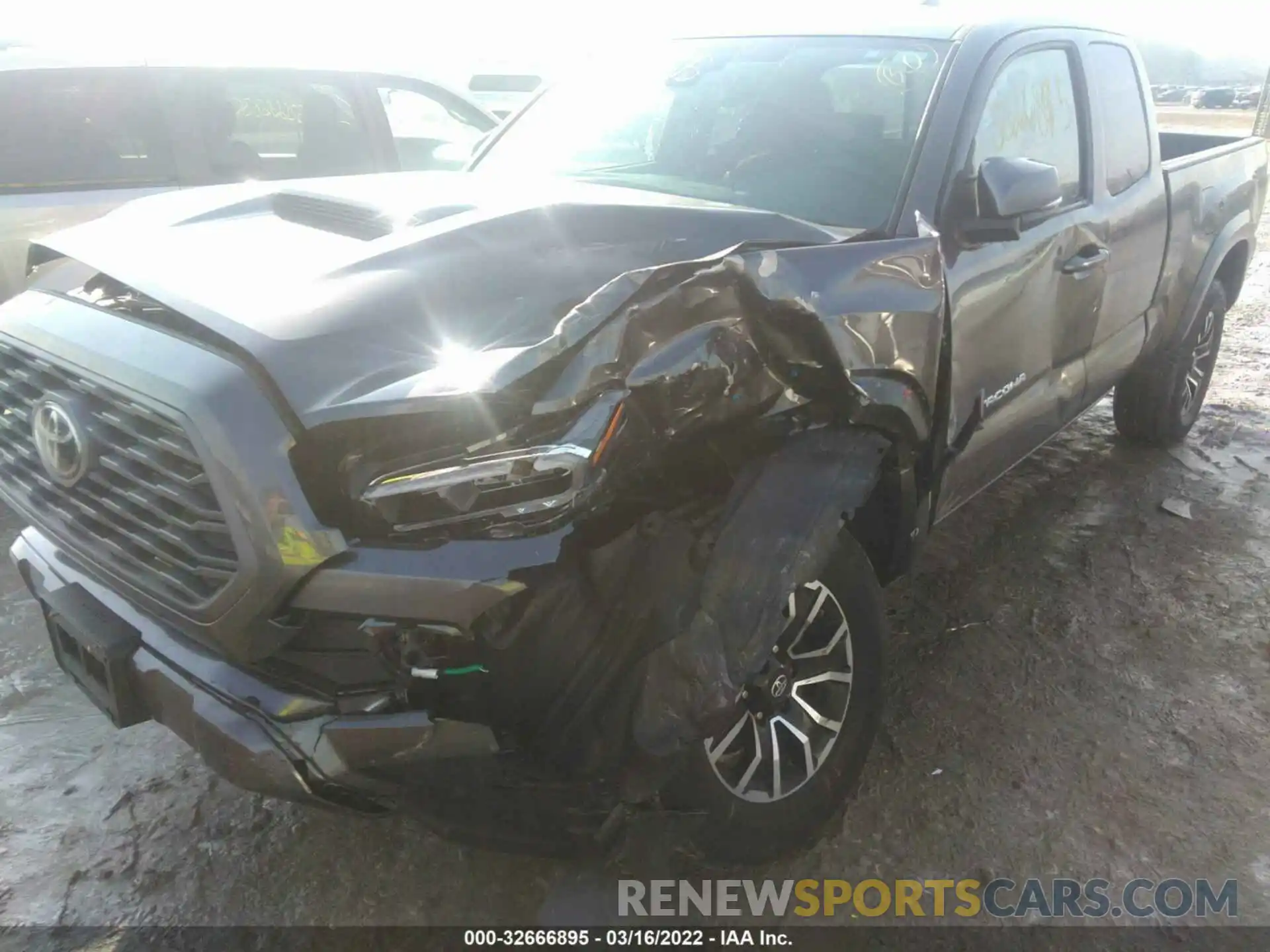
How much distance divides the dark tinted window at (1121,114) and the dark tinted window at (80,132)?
3926mm

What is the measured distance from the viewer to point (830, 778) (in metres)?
2.47

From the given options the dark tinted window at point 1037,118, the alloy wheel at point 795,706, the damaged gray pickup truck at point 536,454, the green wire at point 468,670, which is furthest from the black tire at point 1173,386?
the green wire at point 468,670

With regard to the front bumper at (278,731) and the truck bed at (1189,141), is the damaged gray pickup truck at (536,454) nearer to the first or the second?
the front bumper at (278,731)

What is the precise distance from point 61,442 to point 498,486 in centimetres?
98

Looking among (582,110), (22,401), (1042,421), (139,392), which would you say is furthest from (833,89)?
(22,401)

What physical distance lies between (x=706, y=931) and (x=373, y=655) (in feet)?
3.58

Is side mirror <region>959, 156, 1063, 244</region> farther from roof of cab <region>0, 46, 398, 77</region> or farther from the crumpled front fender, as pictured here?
roof of cab <region>0, 46, 398, 77</region>

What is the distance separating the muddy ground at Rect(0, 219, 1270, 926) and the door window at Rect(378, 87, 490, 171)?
2.96m

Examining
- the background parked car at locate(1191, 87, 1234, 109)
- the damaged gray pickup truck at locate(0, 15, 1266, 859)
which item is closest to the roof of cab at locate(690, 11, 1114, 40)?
the damaged gray pickup truck at locate(0, 15, 1266, 859)

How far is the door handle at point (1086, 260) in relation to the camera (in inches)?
128

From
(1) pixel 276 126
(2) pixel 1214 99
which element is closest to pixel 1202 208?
(1) pixel 276 126

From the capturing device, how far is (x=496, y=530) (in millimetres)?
1754

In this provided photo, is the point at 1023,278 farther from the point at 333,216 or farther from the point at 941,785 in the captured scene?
the point at 333,216

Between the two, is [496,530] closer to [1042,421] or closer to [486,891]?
[486,891]
